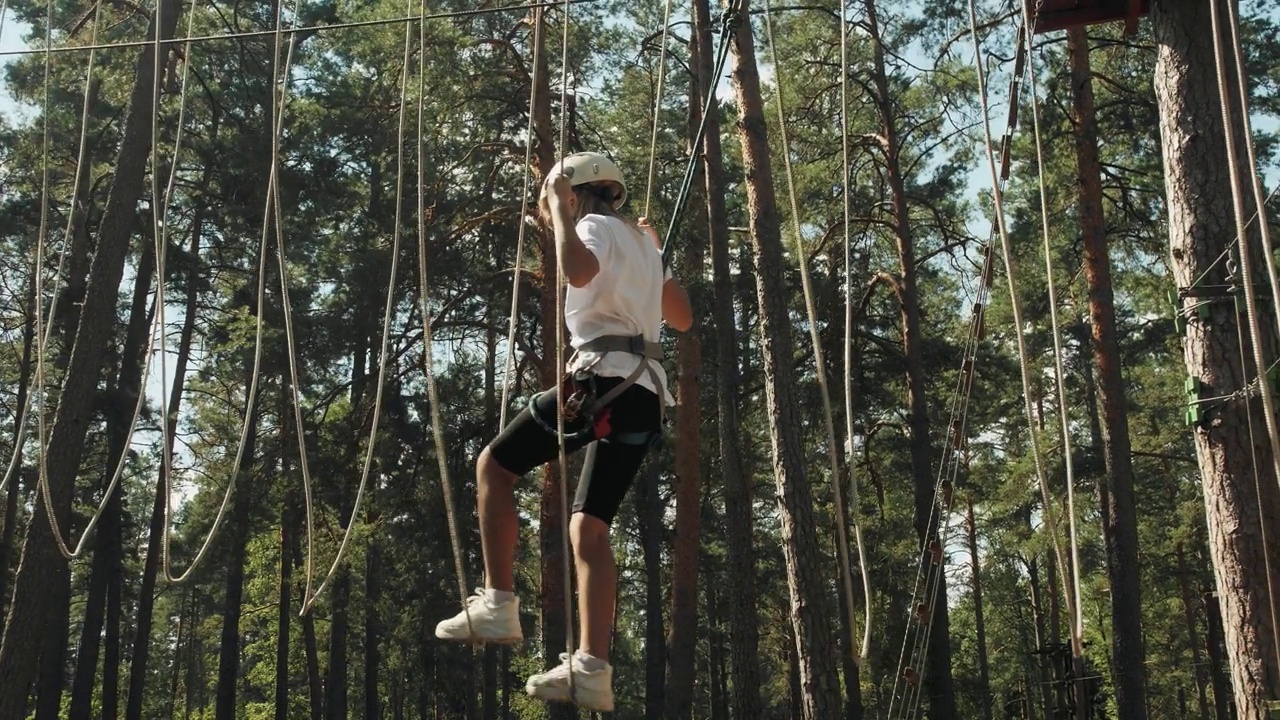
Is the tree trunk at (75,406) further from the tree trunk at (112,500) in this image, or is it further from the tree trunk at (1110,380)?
the tree trunk at (1110,380)

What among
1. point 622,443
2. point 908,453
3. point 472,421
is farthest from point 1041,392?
point 622,443

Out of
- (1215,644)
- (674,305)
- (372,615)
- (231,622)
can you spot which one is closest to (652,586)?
(372,615)

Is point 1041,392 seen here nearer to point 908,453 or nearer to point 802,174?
point 908,453

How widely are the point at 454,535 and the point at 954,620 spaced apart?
44.7m

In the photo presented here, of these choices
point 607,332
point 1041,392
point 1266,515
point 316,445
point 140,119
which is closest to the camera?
point 607,332

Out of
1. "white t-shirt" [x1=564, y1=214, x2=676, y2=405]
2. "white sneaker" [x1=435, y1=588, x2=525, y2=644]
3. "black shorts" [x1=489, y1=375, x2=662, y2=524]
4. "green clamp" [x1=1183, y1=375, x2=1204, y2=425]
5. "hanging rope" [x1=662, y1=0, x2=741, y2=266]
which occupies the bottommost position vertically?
"white sneaker" [x1=435, y1=588, x2=525, y2=644]

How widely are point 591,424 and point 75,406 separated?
31.8 ft

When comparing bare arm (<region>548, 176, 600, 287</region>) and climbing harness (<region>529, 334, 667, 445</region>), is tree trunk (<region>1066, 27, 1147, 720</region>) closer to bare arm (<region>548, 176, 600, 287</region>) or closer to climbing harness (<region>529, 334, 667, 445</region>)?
climbing harness (<region>529, 334, 667, 445</region>)

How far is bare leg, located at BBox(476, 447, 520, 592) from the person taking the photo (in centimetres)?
384

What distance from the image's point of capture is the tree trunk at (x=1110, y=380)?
50.0ft

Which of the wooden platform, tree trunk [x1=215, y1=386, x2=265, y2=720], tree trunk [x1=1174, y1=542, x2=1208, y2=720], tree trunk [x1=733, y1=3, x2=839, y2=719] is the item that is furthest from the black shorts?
tree trunk [x1=1174, y1=542, x2=1208, y2=720]

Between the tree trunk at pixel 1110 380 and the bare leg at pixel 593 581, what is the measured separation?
12.7 meters

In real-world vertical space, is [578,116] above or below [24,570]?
above

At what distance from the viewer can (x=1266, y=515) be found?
21.5 feet
